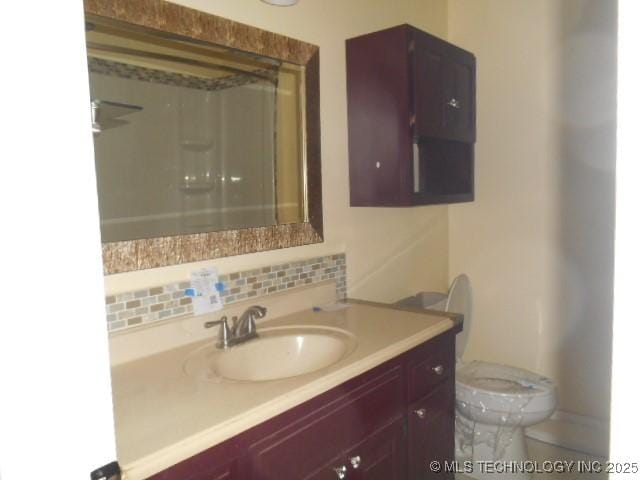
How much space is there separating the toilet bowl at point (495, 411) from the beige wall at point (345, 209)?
0.93ft

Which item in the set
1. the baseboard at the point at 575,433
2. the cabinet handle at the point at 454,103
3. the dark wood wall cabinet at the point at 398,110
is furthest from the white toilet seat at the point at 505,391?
the cabinet handle at the point at 454,103

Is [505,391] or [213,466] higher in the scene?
[213,466]

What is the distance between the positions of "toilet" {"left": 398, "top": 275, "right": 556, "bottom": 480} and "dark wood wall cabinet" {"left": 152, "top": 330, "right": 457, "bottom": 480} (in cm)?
30

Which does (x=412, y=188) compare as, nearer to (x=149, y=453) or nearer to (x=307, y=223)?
(x=307, y=223)

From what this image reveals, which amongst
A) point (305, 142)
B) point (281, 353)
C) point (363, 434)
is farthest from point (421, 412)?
point (305, 142)

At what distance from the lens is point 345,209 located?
1.91 meters

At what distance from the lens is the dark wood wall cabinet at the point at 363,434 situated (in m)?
0.92

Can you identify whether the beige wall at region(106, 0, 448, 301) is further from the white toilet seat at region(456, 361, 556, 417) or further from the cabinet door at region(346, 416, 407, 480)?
the cabinet door at region(346, 416, 407, 480)

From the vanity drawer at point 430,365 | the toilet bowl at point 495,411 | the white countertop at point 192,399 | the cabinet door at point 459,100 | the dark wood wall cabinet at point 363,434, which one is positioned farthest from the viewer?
the cabinet door at point 459,100

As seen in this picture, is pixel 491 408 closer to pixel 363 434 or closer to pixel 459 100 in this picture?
pixel 363 434

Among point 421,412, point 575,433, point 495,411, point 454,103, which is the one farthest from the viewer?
point 575,433

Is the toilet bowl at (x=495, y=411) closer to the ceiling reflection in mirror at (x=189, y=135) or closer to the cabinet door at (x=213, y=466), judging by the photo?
the ceiling reflection in mirror at (x=189, y=135)

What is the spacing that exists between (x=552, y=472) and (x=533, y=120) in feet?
5.14

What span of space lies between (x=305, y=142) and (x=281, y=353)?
74 centimetres
